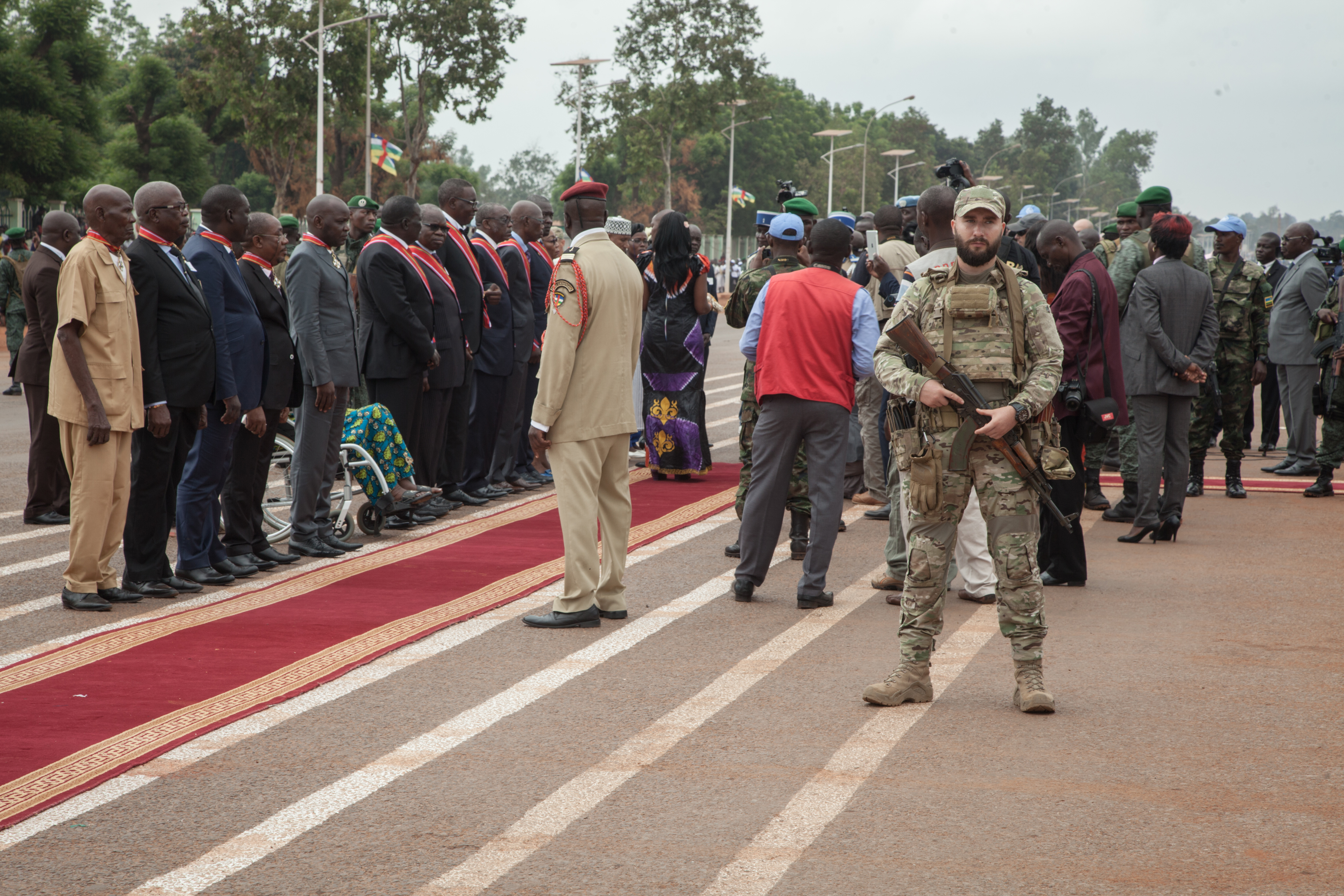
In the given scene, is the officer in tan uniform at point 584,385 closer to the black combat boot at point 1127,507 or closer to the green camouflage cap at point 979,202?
the green camouflage cap at point 979,202

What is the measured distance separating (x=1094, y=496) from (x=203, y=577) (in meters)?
7.00

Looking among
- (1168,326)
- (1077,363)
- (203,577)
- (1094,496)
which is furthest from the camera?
(1094,496)

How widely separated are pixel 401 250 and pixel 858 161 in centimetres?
8560

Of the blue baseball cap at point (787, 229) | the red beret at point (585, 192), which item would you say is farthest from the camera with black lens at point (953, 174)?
the red beret at point (585, 192)

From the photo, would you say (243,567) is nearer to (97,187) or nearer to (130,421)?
(130,421)

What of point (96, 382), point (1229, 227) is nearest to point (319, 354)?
point (96, 382)

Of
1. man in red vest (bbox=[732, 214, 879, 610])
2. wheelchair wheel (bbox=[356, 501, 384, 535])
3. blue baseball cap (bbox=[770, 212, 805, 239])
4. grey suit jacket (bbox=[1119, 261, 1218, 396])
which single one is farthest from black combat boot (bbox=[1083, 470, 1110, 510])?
wheelchair wheel (bbox=[356, 501, 384, 535])

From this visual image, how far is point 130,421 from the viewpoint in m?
7.34

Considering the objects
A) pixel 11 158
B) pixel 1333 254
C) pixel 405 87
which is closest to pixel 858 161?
pixel 405 87

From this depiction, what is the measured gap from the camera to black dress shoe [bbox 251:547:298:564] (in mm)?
8703

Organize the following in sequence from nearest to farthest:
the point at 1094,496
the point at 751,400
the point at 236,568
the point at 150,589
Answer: the point at 150,589 → the point at 236,568 → the point at 751,400 → the point at 1094,496

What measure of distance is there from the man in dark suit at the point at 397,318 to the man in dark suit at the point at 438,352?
13 cm

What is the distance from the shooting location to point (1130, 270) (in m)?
10.6

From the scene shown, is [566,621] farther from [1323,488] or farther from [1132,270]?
[1323,488]
